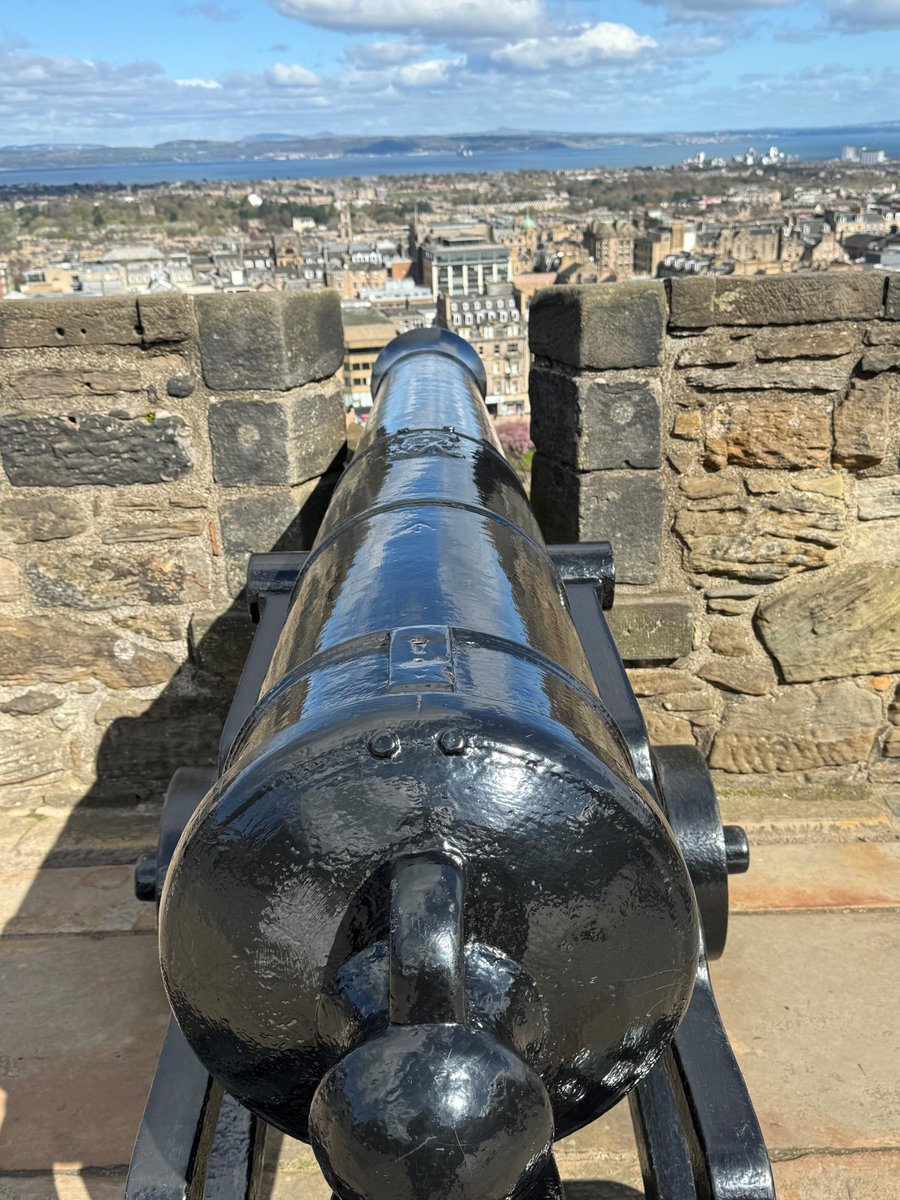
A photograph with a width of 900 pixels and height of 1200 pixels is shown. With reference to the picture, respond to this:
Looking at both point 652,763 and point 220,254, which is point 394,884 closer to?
point 652,763

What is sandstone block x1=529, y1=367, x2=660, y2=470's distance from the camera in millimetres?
2762

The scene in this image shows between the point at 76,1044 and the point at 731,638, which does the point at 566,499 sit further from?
the point at 76,1044

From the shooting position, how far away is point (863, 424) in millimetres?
2773

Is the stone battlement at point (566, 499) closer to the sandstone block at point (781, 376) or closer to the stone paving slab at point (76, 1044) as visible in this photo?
the sandstone block at point (781, 376)

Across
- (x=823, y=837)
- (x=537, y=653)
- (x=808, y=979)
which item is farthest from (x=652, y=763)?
(x=823, y=837)

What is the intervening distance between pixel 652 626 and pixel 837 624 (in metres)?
0.53

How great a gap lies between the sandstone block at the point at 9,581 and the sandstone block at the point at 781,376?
190 centimetres

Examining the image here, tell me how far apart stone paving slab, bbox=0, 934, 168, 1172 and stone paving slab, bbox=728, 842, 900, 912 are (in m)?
1.41

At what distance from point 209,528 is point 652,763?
168cm

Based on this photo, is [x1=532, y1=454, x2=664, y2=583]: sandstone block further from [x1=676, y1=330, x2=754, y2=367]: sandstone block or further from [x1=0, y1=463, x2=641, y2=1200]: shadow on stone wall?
[x1=0, y1=463, x2=641, y2=1200]: shadow on stone wall

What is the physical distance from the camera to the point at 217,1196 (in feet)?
3.99

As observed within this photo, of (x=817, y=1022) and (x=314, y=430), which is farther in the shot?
(x=314, y=430)

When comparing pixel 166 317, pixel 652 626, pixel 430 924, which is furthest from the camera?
pixel 652 626

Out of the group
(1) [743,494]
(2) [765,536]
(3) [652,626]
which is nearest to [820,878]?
(3) [652,626]
